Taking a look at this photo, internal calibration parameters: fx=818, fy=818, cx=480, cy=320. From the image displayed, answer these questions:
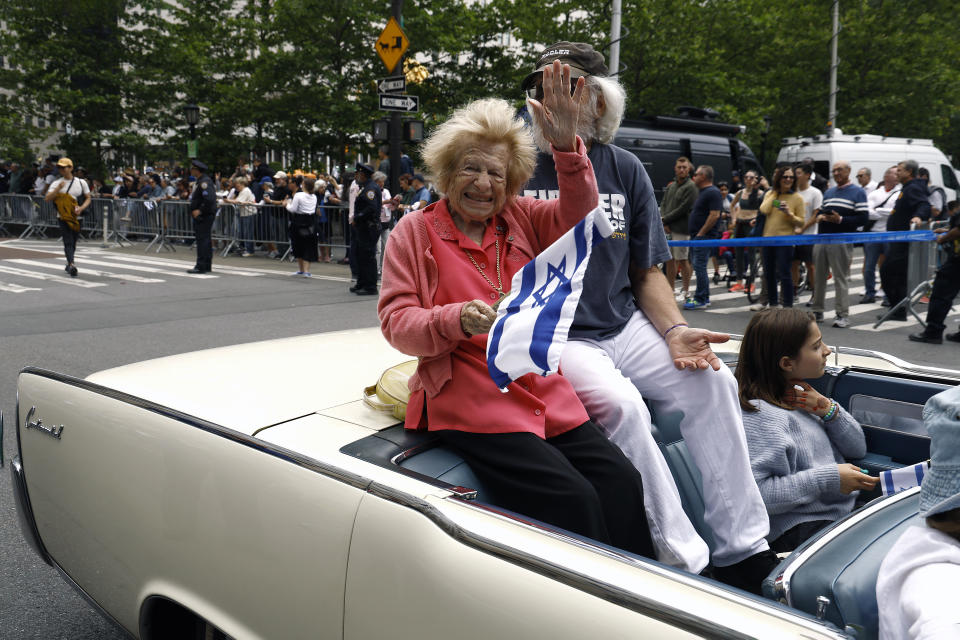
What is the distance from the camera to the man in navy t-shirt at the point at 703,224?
461 inches

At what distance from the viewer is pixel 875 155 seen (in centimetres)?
2016

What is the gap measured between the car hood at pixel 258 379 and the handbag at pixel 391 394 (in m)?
0.07

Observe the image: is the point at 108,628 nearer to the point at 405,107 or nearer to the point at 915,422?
the point at 915,422

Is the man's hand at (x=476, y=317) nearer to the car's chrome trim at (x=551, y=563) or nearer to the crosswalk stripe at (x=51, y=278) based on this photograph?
the car's chrome trim at (x=551, y=563)

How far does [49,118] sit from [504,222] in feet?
95.1

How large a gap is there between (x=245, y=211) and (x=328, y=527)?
17.7 meters

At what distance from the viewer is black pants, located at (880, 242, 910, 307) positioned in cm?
1038

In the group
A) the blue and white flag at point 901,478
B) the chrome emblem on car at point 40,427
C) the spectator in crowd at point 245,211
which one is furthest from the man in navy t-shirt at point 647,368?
the spectator in crowd at point 245,211

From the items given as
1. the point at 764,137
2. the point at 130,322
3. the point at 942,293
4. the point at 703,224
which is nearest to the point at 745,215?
the point at 703,224

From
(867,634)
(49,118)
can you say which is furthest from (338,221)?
(867,634)

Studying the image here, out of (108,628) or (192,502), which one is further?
(108,628)

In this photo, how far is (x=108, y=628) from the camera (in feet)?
9.80

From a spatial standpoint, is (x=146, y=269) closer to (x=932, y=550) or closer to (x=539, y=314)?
(x=539, y=314)

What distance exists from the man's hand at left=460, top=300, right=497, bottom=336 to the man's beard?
905mm
